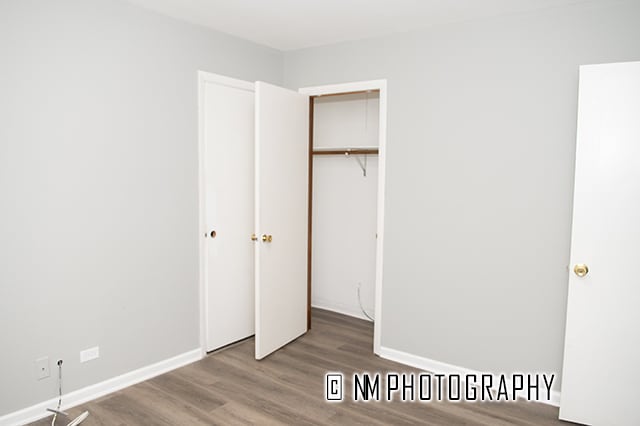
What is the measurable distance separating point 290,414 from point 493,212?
72.6 inches

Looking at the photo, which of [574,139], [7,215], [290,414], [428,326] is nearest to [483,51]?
[574,139]

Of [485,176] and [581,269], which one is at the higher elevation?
[485,176]

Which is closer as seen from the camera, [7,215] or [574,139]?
[7,215]

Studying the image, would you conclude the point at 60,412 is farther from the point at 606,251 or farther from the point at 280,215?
the point at 606,251

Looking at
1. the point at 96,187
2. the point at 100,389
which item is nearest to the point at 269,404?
the point at 100,389

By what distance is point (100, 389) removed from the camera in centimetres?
290

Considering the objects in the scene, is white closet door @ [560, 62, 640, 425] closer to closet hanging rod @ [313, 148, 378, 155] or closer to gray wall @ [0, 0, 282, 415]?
closet hanging rod @ [313, 148, 378, 155]

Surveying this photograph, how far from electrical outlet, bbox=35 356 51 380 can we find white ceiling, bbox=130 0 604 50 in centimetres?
224

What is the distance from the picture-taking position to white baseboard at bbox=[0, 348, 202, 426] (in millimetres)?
2545

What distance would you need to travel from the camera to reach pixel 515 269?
2.98 m

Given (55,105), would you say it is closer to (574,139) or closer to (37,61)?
(37,61)

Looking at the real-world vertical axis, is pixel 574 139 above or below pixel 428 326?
above

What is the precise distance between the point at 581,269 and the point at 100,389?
3017 mm

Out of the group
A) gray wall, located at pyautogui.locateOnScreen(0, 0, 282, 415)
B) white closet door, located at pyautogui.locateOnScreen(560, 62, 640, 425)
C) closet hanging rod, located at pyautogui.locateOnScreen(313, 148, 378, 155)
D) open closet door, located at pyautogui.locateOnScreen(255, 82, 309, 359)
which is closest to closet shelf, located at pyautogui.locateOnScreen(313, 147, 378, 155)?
closet hanging rod, located at pyautogui.locateOnScreen(313, 148, 378, 155)
